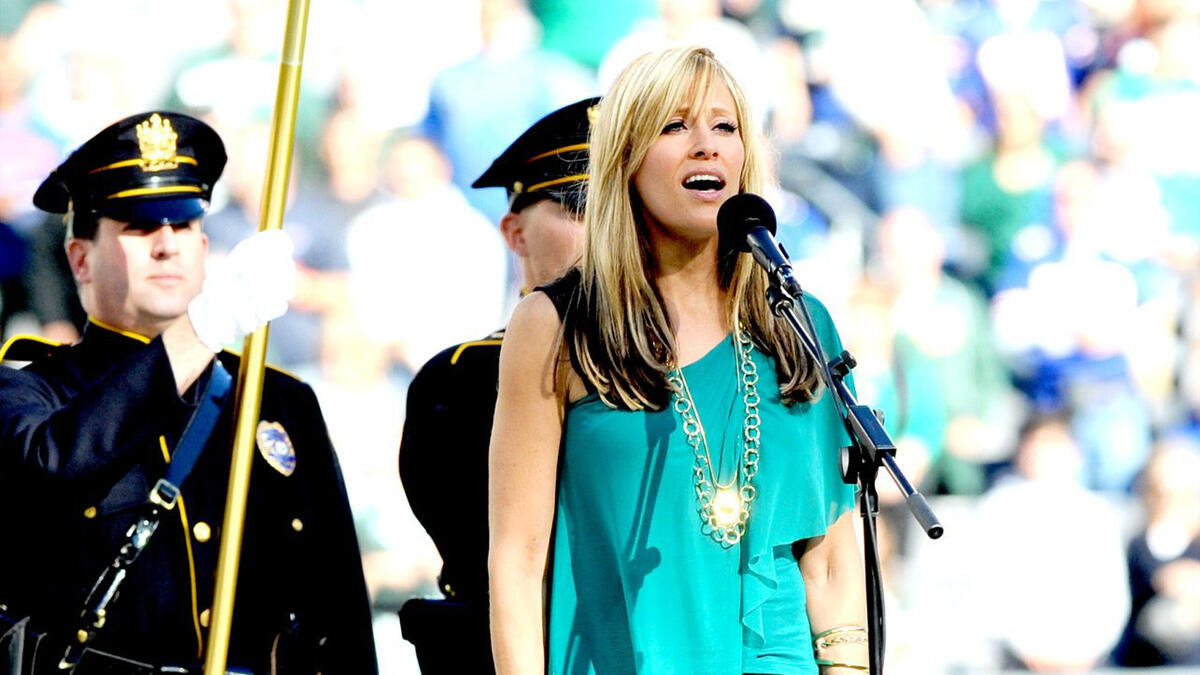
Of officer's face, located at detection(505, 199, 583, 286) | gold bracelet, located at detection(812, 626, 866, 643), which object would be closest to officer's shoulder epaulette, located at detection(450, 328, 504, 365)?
officer's face, located at detection(505, 199, 583, 286)

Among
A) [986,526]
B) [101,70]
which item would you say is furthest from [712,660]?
[986,526]

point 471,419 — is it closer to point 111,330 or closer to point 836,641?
point 111,330

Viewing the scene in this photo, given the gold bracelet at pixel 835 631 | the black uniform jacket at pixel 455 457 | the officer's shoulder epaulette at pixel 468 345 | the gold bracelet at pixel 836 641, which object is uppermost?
the officer's shoulder epaulette at pixel 468 345

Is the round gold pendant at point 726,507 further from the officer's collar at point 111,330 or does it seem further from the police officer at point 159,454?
the officer's collar at point 111,330

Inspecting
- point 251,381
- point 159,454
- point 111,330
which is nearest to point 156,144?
point 111,330

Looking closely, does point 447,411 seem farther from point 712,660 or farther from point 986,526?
point 986,526

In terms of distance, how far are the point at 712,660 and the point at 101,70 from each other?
3.88 m

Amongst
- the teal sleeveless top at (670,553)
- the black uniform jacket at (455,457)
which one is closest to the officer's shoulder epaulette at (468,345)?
the black uniform jacket at (455,457)

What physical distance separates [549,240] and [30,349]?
123 centimetres

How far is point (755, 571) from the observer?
2.54 meters

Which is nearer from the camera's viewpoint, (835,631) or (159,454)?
(835,631)

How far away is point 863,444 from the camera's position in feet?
7.30

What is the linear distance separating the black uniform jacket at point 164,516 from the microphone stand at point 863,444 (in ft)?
5.42

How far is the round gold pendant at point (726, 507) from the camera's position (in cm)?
254
